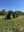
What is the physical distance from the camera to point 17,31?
5406 millimetres

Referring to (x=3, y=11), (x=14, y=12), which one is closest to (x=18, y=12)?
(x=14, y=12)

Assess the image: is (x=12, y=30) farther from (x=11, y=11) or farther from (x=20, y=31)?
(x=11, y=11)

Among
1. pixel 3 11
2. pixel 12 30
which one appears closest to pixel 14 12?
pixel 3 11

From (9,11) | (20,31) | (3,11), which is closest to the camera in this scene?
(20,31)

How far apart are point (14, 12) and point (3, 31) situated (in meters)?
6.84

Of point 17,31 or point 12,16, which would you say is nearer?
point 17,31

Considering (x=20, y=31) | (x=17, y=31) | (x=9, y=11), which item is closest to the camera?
(x=20, y=31)

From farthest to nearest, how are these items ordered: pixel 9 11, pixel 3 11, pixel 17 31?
pixel 3 11 < pixel 9 11 < pixel 17 31

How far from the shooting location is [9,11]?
12070 millimetres

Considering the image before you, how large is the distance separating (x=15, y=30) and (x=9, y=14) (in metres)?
6.65

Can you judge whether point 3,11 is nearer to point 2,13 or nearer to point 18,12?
point 2,13

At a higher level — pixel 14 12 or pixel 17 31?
pixel 14 12

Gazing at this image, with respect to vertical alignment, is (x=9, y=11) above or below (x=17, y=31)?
above

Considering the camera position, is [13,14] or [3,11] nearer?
[13,14]
